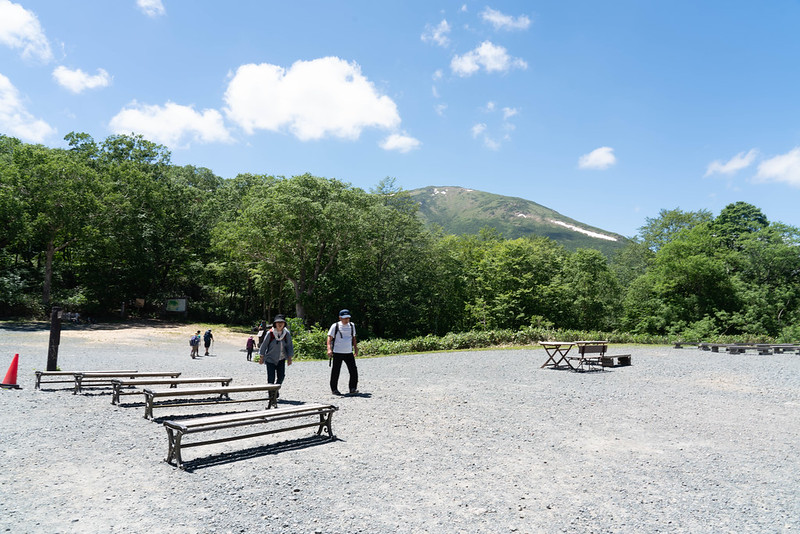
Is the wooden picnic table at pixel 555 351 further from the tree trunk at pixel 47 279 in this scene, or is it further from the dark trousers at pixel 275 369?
the tree trunk at pixel 47 279

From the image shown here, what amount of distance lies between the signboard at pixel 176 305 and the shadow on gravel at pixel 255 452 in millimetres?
36430

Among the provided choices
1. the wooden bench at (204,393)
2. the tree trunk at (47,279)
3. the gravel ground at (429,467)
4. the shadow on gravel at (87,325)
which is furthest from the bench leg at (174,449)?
the tree trunk at (47,279)

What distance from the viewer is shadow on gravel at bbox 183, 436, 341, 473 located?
5232 millimetres

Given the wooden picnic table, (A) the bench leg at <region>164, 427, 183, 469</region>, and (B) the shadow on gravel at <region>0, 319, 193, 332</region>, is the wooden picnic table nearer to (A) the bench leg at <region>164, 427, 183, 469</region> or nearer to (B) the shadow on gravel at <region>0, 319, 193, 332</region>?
(A) the bench leg at <region>164, 427, 183, 469</region>

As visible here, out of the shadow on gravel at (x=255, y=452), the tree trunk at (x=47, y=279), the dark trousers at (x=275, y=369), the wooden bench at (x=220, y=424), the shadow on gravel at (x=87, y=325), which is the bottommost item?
the shadow on gravel at (x=255, y=452)

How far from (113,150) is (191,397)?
44897mm

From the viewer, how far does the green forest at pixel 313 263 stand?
106ft

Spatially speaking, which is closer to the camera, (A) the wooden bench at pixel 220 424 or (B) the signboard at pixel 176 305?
(A) the wooden bench at pixel 220 424

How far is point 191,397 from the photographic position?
9.07 m

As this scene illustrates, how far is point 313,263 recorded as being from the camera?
3588cm

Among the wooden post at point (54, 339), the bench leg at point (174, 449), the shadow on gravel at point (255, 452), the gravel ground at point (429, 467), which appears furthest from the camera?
the wooden post at point (54, 339)

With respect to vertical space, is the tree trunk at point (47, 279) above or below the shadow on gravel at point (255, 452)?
above

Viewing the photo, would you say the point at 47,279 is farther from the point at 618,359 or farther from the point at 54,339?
the point at 618,359

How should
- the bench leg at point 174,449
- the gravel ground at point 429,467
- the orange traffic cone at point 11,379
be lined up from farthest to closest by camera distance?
the orange traffic cone at point 11,379, the bench leg at point 174,449, the gravel ground at point 429,467
